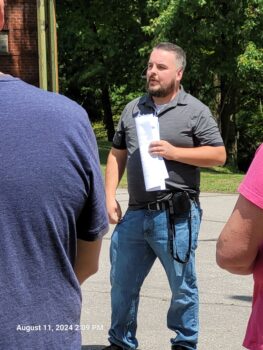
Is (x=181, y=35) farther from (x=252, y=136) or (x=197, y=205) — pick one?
(x=197, y=205)

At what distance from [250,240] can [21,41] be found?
84.7ft

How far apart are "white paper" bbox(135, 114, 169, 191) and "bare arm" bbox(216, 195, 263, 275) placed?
187 centimetres

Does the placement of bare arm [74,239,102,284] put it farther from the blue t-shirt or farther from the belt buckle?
the belt buckle

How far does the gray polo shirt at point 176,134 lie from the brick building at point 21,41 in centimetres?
2293

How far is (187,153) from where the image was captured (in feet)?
14.0

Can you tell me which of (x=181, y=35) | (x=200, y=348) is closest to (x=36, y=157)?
(x=200, y=348)

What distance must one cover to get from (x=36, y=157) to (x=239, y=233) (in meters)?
0.75

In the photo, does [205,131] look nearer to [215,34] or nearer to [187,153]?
[187,153]

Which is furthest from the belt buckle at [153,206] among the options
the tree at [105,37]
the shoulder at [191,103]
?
the tree at [105,37]

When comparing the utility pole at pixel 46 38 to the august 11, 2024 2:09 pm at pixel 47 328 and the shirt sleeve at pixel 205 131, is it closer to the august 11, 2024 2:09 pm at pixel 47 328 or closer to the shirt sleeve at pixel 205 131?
the shirt sleeve at pixel 205 131

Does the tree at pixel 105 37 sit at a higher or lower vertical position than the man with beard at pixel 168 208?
lower

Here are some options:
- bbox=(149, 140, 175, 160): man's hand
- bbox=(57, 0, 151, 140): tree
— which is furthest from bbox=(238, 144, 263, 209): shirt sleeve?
bbox=(57, 0, 151, 140): tree

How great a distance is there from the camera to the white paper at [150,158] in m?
4.23

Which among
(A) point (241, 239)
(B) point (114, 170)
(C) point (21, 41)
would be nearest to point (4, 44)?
(C) point (21, 41)
